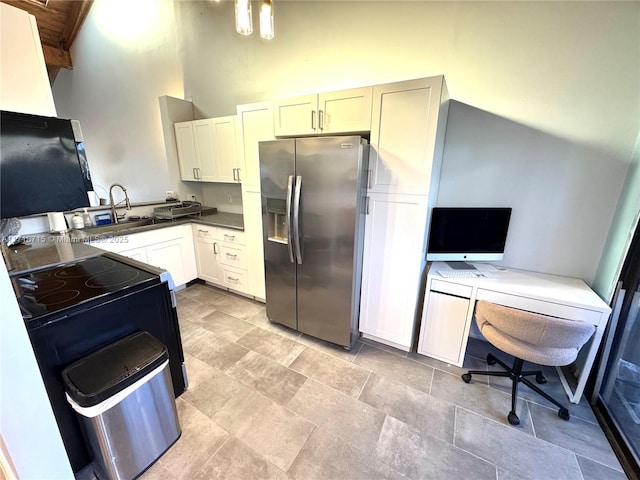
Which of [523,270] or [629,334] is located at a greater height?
[523,270]

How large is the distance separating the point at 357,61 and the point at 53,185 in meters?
2.57

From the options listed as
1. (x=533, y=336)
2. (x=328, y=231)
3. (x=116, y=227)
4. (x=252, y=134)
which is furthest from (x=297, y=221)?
(x=116, y=227)

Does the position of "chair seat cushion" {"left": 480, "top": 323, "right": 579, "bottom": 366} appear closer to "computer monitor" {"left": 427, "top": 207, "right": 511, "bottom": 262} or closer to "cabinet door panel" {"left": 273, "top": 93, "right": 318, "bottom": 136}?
"computer monitor" {"left": 427, "top": 207, "right": 511, "bottom": 262}

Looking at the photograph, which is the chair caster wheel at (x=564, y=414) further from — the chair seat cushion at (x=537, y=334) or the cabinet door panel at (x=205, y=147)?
the cabinet door panel at (x=205, y=147)

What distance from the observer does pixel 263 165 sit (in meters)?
2.31

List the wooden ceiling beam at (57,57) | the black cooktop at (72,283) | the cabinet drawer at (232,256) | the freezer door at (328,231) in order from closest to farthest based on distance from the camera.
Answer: the black cooktop at (72,283) → the freezer door at (328,231) → the cabinet drawer at (232,256) → the wooden ceiling beam at (57,57)

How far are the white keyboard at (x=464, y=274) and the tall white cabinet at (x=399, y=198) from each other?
18 cm

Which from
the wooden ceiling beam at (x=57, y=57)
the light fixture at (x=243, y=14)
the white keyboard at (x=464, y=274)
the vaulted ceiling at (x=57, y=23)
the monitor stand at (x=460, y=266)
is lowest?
the white keyboard at (x=464, y=274)

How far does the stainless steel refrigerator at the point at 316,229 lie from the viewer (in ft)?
6.55

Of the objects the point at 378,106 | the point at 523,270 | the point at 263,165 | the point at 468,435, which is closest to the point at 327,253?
the point at 263,165

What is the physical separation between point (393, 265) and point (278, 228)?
109 cm

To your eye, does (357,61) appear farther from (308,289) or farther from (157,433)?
(157,433)

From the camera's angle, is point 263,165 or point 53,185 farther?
point 263,165

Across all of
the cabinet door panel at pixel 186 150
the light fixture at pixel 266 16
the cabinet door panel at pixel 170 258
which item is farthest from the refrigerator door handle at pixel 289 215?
the cabinet door panel at pixel 186 150
